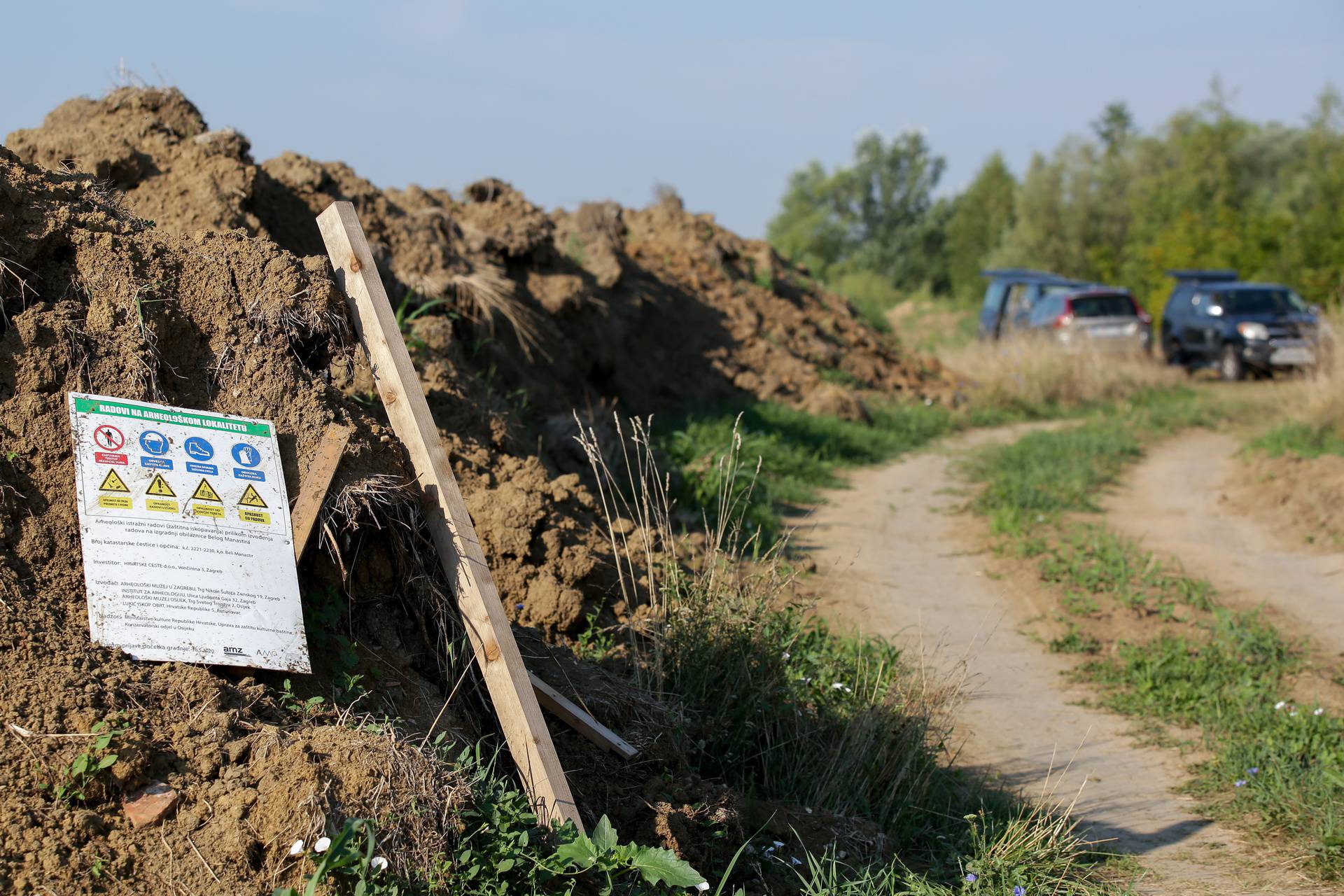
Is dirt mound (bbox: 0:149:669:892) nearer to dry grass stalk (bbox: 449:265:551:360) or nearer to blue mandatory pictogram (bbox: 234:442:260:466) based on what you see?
blue mandatory pictogram (bbox: 234:442:260:466)

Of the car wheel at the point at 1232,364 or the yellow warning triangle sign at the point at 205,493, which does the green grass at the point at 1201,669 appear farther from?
the car wheel at the point at 1232,364

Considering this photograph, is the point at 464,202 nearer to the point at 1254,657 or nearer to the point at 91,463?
the point at 1254,657

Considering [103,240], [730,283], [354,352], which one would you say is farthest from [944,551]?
[730,283]

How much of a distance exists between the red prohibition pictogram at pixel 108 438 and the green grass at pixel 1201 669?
4.18 m

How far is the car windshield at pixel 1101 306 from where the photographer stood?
1927cm

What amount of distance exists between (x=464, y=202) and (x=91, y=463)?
360 inches

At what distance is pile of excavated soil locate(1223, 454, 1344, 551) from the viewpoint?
8.79 m

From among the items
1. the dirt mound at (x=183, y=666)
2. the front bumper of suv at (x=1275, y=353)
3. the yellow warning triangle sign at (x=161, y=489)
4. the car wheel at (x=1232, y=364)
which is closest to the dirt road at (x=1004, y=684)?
the dirt mound at (x=183, y=666)

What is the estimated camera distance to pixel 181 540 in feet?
9.69

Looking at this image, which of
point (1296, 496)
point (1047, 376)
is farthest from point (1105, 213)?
point (1296, 496)

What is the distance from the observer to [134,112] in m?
7.21

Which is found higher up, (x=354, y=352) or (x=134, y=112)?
(x=134, y=112)

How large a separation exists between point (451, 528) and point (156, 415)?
84cm

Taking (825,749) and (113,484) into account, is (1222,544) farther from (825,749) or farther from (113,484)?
(113,484)
